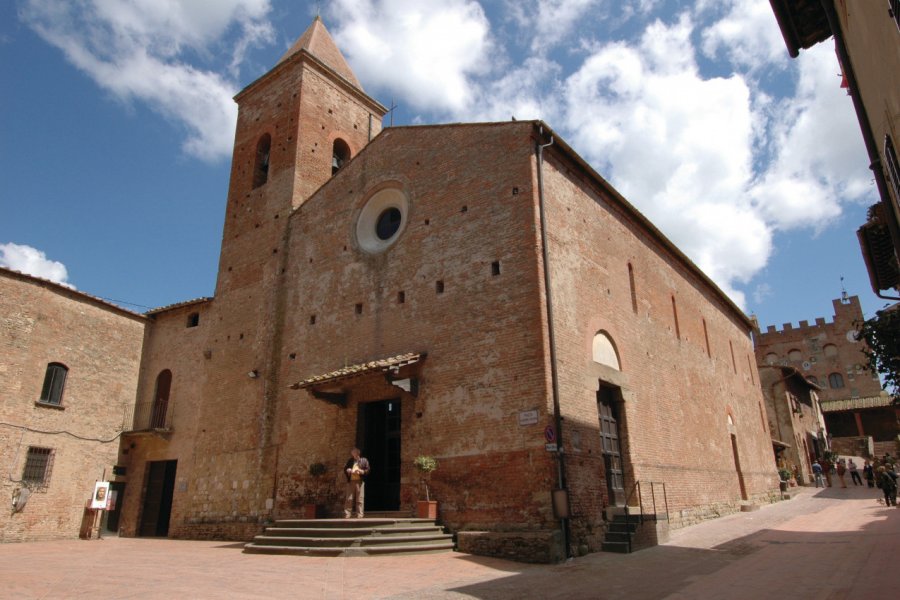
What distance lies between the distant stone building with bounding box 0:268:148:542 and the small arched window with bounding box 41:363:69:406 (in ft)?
0.08

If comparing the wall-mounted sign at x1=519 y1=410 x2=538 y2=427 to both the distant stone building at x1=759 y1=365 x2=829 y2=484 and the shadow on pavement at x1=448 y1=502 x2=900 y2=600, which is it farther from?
the distant stone building at x1=759 y1=365 x2=829 y2=484

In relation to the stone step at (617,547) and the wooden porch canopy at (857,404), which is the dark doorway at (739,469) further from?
the wooden porch canopy at (857,404)

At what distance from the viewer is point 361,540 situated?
408 inches

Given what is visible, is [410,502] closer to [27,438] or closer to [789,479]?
[27,438]

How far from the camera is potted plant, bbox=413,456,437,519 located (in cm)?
1146

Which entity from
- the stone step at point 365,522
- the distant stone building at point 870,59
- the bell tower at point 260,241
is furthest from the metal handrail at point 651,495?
the bell tower at point 260,241

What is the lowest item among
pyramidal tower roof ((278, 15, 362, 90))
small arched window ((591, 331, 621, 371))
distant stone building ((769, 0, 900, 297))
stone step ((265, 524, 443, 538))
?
stone step ((265, 524, 443, 538))

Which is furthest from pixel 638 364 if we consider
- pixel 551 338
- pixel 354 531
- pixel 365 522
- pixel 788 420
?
pixel 788 420

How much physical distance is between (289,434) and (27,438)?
26.2ft

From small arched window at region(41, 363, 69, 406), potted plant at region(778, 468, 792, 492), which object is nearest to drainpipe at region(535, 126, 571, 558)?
small arched window at region(41, 363, 69, 406)

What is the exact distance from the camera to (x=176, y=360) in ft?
65.0

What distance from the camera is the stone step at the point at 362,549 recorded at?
10.1 m

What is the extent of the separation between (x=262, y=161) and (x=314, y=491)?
12.0m

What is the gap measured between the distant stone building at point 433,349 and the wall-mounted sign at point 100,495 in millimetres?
1421
